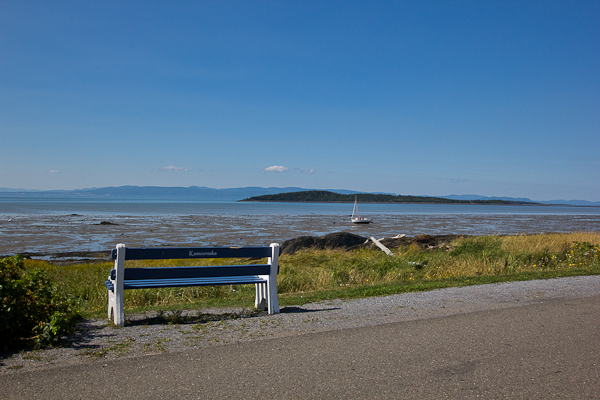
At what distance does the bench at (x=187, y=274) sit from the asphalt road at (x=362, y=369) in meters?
1.31

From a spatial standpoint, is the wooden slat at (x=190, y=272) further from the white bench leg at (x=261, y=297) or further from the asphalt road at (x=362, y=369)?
the asphalt road at (x=362, y=369)

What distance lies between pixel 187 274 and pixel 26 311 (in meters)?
1.84

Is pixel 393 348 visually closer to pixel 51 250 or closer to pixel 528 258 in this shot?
pixel 528 258

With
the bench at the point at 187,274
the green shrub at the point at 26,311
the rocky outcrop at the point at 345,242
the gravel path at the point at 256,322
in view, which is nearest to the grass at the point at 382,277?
the gravel path at the point at 256,322

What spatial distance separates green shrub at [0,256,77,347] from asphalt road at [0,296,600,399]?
838mm

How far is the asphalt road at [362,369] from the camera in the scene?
3.73 meters

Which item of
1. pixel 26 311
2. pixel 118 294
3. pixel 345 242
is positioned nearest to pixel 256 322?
pixel 118 294

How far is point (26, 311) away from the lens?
4.92 m

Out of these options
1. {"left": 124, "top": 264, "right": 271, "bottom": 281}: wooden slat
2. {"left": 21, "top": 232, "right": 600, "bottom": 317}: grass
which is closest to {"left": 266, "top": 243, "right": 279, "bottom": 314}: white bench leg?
{"left": 124, "top": 264, "right": 271, "bottom": 281}: wooden slat

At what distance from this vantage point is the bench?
18.1ft

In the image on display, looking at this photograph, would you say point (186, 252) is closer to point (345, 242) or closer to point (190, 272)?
point (190, 272)

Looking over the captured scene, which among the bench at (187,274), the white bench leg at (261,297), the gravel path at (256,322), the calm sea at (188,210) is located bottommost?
the calm sea at (188,210)

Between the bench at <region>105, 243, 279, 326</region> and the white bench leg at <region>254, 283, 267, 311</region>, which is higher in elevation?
the bench at <region>105, 243, 279, 326</region>

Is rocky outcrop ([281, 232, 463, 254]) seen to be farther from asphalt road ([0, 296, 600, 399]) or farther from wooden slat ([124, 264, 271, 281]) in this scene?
asphalt road ([0, 296, 600, 399])
